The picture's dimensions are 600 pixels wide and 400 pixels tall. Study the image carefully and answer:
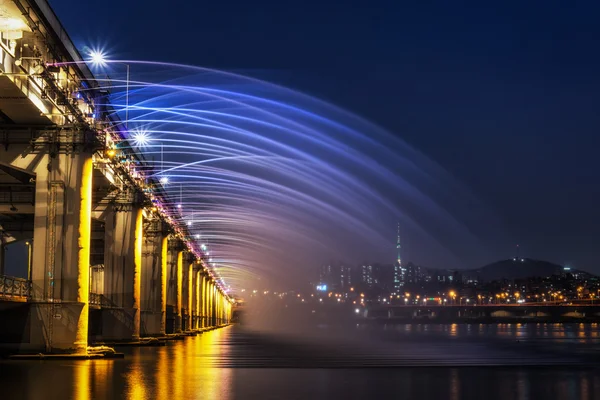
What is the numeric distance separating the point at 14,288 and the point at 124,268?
23.4 metres

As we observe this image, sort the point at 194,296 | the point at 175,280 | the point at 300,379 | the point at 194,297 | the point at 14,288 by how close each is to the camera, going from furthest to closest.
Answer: the point at 194,296
the point at 194,297
the point at 175,280
the point at 14,288
the point at 300,379

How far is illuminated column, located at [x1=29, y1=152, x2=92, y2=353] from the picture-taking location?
127 ft

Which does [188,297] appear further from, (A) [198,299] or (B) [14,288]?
(B) [14,288]

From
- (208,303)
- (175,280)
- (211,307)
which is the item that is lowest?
(211,307)

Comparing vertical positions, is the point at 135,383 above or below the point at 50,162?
below

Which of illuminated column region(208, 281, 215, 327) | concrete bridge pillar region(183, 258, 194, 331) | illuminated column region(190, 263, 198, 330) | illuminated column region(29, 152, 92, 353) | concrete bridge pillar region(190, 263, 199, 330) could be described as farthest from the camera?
illuminated column region(208, 281, 215, 327)

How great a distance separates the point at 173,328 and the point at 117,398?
65.4 m

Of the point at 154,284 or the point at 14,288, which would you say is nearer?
the point at 14,288

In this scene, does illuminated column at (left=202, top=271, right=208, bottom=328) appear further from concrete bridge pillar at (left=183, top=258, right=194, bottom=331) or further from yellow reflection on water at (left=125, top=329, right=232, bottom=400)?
yellow reflection on water at (left=125, top=329, right=232, bottom=400)

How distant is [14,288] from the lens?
37.5 meters

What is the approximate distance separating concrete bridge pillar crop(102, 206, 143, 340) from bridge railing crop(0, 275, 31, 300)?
20556 mm

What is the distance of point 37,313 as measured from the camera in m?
38.3

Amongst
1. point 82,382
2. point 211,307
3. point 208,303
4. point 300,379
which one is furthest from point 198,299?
point 82,382

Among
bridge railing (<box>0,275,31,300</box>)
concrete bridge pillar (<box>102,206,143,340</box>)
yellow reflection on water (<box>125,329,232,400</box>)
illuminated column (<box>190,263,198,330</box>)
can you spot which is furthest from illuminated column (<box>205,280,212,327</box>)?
yellow reflection on water (<box>125,329,232,400</box>)
